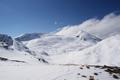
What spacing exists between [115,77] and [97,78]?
2.75 metres

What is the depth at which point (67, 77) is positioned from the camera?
1967cm

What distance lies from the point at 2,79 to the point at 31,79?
9.50 feet

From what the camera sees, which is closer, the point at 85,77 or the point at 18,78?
the point at 18,78

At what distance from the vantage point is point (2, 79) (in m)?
18.2

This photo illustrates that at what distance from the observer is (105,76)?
70.5 feet

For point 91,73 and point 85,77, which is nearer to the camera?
point 85,77

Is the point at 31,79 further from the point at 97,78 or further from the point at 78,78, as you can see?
the point at 97,78

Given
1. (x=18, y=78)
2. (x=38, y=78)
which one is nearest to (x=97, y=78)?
(x=38, y=78)

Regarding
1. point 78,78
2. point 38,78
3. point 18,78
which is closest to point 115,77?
point 78,78

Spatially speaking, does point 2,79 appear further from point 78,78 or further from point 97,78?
point 97,78

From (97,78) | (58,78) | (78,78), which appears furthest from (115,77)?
(58,78)

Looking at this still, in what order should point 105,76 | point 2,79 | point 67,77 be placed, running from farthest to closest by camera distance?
1. point 105,76
2. point 67,77
3. point 2,79

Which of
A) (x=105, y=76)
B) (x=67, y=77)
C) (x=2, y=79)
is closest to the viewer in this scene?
(x=2, y=79)

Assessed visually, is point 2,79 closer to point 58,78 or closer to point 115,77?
point 58,78
